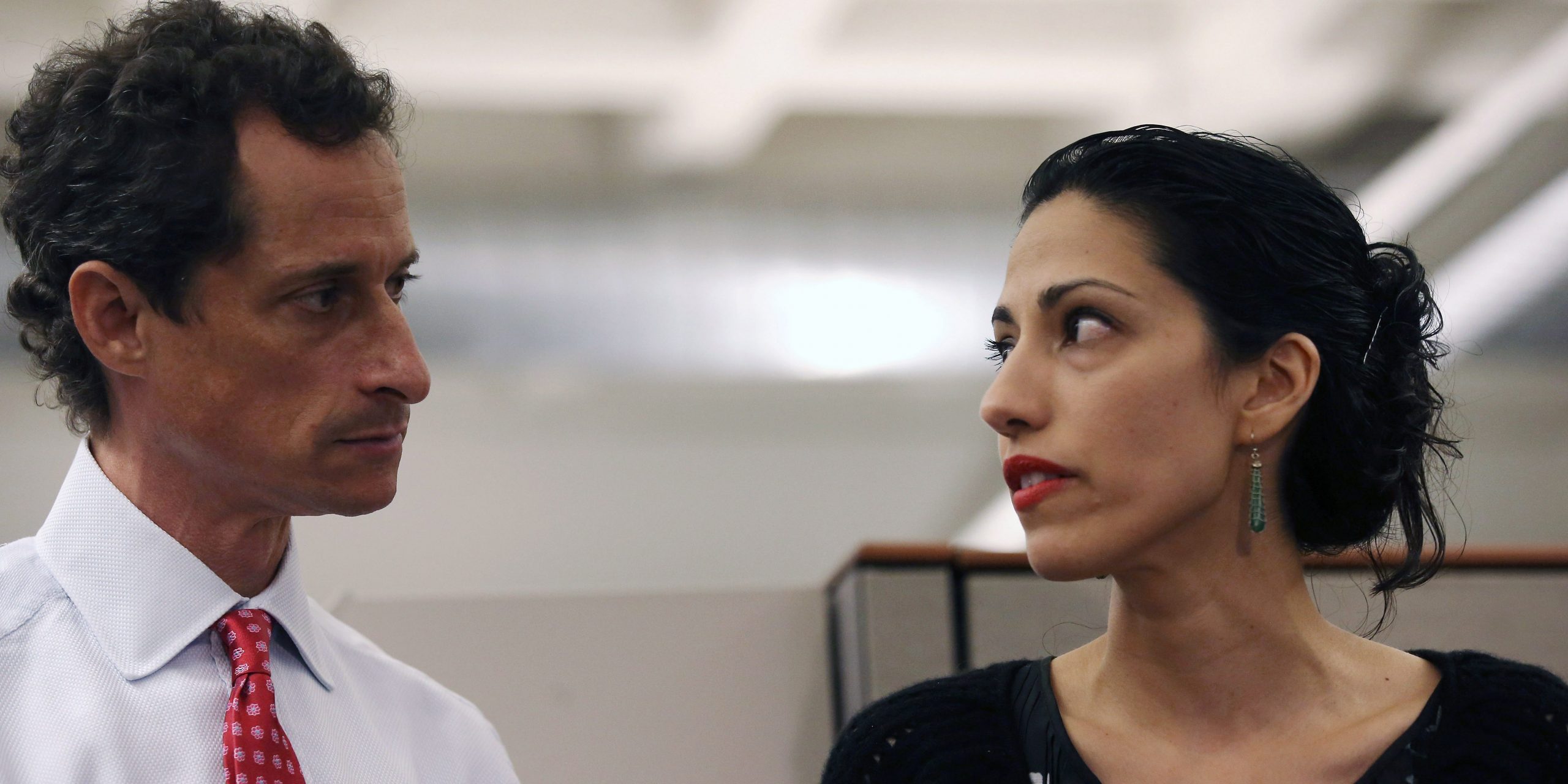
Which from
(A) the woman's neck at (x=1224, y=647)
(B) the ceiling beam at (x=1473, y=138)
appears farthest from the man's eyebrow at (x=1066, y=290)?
(B) the ceiling beam at (x=1473, y=138)

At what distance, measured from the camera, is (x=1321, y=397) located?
161 centimetres

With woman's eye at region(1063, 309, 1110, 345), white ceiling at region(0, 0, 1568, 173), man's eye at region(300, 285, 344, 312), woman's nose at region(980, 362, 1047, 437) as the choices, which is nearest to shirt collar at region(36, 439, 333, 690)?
man's eye at region(300, 285, 344, 312)

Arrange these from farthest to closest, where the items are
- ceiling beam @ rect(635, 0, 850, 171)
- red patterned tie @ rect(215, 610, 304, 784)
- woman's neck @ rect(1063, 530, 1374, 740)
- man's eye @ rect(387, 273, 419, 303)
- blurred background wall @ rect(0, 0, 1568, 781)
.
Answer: blurred background wall @ rect(0, 0, 1568, 781)
ceiling beam @ rect(635, 0, 850, 171)
man's eye @ rect(387, 273, 419, 303)
woman's neck @ rect(1063, 530, 1374, 740)
red patterned tie @ rect(215, 610, 304, 784)

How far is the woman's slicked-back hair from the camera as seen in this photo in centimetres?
155

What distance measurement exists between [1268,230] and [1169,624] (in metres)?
0.44

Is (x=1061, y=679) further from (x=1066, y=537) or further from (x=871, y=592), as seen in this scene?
(x=871, y=592)

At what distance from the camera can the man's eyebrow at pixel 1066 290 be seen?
1.52 metres

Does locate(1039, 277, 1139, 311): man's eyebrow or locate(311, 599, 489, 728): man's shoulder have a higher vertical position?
locate(1039, 277, 1139, 311): man's eyebrow

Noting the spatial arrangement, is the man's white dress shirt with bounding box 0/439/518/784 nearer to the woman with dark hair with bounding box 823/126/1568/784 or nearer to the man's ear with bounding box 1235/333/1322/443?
the woman with dark hair with bounding box 823/126/1568/784

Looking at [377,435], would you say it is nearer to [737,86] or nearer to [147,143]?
[147,143]

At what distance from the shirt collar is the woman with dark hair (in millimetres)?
759

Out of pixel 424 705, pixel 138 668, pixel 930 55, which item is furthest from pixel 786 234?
pixel 138 668

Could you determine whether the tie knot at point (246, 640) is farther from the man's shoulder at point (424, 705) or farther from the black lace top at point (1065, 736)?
the black lace top at point (1065, 736)

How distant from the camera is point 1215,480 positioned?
1.53 meters
